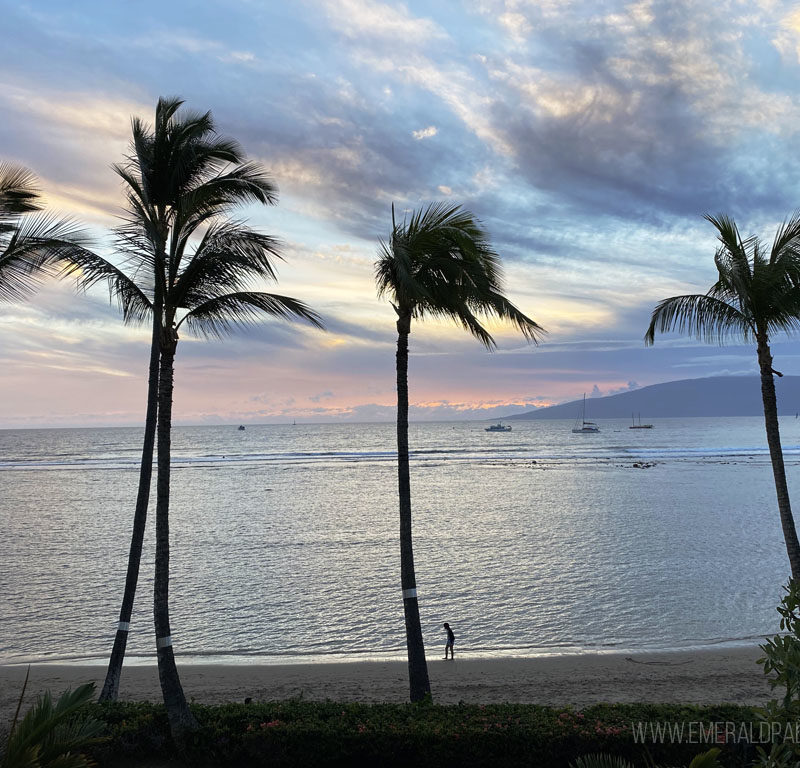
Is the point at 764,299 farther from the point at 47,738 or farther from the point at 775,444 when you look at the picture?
the point at 47,738

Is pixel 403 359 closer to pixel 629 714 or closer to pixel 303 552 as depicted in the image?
pixel 629 714

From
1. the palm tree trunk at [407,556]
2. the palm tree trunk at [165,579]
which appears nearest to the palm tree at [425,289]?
the palm tree trunk at [407,556]

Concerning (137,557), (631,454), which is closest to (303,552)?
(137,557)

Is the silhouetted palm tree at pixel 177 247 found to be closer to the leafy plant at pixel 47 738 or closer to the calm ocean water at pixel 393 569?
the leafy plant at pixel 47 738

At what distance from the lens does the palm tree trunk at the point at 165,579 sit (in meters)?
9.61

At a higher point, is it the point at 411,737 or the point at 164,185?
the point at 164,185

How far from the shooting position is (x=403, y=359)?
39.0 ft

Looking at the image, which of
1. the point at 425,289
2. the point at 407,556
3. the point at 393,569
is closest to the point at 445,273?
the point at 425,289

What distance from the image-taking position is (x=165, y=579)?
33.5 ft

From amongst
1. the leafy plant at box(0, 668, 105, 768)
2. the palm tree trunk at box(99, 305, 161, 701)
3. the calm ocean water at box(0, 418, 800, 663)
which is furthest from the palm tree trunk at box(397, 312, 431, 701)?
the calm ocean water at box(0, 418, 800, 663)

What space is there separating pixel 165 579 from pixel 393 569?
60.2 ft

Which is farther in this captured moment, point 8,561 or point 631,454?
point 631,454

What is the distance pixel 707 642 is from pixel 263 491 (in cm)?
4616

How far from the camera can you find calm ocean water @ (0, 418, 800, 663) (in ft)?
62.5
